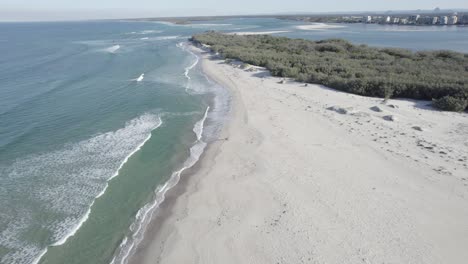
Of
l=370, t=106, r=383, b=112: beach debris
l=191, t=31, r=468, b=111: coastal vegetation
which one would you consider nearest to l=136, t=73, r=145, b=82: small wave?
l=191, t=31, r=468, b=111: coastal vegetation

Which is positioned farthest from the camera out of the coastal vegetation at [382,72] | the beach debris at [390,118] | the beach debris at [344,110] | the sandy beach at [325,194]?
the coastal vegetation at [382,72]

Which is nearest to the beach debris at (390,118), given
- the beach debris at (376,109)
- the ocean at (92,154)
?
the beach debris at (376,109)

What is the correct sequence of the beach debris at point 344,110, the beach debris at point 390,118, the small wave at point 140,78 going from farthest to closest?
the small wave at point 140,78 → the beach debris at point 344,110 → the beach debris at point 390,118

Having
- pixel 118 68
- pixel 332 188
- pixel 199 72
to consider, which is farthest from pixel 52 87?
pixel 332 188

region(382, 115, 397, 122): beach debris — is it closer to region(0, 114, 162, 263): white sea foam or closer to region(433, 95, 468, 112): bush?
region(433, 95, 468, 112): bush

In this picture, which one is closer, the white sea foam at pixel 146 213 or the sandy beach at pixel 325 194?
the sandy beach at pixel 325 194

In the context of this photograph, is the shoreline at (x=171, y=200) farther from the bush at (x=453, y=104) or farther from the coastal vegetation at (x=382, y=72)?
the bush at (x=453, y=104)

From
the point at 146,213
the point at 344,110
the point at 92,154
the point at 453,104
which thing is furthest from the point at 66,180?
the point at 453,104
